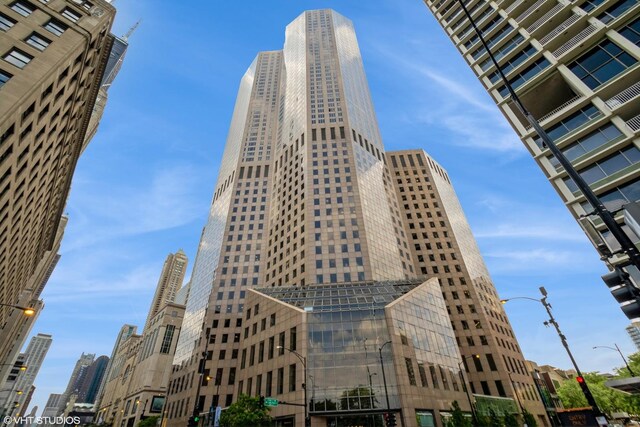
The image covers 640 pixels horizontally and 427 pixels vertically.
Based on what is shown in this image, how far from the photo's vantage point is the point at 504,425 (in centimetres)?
4222

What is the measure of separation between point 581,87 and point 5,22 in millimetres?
49964

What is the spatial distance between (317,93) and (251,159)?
109 feet

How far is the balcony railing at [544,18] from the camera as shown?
95.7ft

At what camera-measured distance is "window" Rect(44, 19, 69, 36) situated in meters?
31.7

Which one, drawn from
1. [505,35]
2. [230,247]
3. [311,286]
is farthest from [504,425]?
[230,247]

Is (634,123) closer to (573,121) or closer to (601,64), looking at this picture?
(573,121)

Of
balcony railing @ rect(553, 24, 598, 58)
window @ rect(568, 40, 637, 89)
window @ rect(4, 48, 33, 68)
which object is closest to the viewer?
window @ rect(568, 40, 637, 89)

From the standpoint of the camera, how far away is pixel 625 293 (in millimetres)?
8719

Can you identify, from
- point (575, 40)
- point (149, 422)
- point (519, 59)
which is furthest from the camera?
point (149, 422)

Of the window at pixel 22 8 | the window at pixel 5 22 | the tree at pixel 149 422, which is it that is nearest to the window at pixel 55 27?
the window at pixel 22 8

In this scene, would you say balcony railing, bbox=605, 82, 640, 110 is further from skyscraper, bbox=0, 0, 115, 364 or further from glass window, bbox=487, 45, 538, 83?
skyscraper, bbox=0, 0, 115, 364

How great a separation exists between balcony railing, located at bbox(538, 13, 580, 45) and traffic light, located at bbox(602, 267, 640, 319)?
93.1 ft

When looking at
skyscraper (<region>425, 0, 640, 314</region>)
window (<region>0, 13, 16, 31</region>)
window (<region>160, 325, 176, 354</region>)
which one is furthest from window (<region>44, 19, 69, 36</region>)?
window (<region>160, 325, 176, 354</region>)

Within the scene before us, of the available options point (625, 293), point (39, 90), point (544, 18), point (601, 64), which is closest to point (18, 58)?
point (39, 90)
